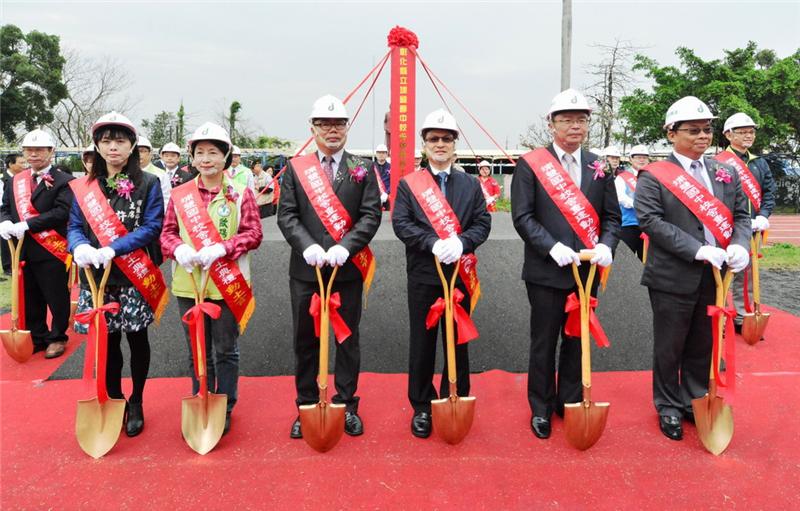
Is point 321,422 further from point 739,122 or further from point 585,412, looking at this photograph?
point 739,122

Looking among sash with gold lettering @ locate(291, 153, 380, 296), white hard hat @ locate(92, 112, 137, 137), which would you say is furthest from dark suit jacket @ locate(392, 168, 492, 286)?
white hard hat @ locate(92, 112, 137, 137)

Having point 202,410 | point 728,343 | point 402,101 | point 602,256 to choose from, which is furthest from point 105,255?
point 402,101

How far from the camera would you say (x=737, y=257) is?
9.80 feet

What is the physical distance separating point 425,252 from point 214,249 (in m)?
1.20

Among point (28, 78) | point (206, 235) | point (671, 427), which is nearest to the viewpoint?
point (206, 235)

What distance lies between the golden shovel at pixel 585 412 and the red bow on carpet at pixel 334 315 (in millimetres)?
1330

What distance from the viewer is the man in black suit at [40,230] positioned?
15.1 feet

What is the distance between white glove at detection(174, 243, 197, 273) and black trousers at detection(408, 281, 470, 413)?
126 centimetres

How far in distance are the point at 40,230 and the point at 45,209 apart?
0.21 meters

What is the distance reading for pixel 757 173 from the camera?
17.4 ft

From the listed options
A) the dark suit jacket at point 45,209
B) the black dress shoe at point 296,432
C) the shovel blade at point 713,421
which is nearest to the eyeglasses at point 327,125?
the black dress shoe at point 296,432

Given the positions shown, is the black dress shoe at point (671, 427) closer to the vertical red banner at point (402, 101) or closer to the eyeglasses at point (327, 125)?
the eyeglasses at point (327, 125)

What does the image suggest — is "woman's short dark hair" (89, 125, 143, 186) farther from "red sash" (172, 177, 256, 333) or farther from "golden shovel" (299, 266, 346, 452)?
"golden shovel" (299, 266, 346, 452)

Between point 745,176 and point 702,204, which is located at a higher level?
point 745,176
